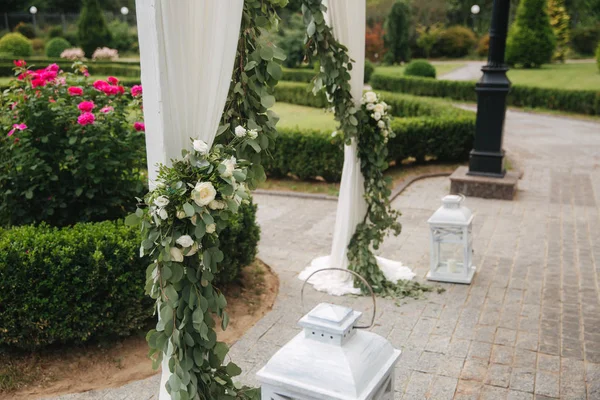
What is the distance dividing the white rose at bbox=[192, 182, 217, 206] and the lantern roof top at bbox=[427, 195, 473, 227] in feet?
10.7

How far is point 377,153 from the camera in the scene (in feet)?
16.5

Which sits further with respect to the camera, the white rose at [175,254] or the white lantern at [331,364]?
the white rose at [175,254]

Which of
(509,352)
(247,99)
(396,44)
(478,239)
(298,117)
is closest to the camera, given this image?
(247,99)

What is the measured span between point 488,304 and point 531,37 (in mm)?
21536

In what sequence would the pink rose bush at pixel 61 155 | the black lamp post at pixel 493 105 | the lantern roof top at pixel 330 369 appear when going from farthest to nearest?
the black lamp post at pixel 493 105
the pink rose bush at pixel 61 155
the lantern roof top at pixel 330 369

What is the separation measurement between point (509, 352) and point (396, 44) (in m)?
26.5

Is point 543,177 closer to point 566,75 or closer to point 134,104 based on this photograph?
point 134,104

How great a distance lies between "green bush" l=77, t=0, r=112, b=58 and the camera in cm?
2936

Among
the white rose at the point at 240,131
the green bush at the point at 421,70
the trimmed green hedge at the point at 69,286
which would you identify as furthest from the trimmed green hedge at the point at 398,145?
the green bush at the point at 421,70

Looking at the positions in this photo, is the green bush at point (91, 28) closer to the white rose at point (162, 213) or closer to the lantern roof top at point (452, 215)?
the lantern roof top at point (452, 215)

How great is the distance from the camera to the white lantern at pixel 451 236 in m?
5.25

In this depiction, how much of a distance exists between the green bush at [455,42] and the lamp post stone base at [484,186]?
2438cm

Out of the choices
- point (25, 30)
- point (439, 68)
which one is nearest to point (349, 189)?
point (439, 68)

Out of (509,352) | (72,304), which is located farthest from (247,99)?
(509,352)
